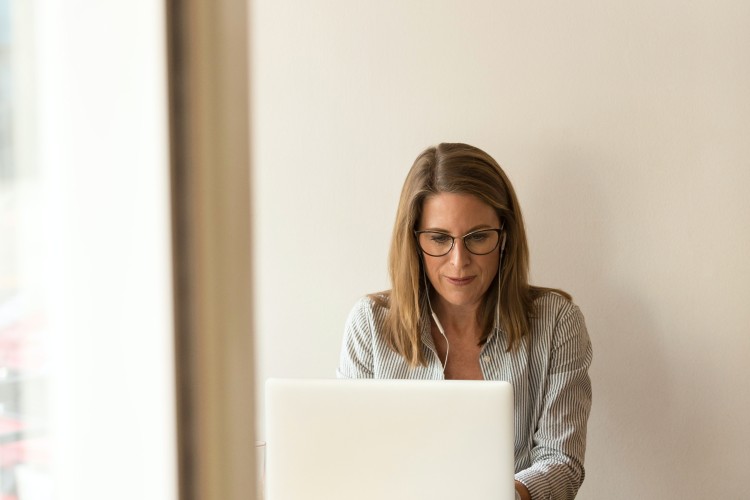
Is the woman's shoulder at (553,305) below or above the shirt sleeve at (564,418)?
above

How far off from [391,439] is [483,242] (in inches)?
27.8

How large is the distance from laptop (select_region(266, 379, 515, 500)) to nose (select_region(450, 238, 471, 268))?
1.94ft

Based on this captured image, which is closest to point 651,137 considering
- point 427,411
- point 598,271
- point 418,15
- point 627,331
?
point 598,271

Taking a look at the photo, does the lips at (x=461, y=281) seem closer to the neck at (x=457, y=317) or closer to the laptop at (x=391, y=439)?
the neck at (x=457, y=317)

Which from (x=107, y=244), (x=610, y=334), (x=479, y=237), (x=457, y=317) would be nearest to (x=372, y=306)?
(x=457, y=317)

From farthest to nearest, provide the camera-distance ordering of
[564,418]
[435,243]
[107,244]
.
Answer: [435,243]
[564,418]
[107,244]

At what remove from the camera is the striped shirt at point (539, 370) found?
174 centimetres

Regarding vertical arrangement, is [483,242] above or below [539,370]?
above

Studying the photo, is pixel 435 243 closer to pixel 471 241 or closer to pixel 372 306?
pixel 471 241

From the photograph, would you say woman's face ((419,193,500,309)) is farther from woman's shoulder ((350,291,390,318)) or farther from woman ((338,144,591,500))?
woman's shoulder ((350,291,390,318))

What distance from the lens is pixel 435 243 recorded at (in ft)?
6.13

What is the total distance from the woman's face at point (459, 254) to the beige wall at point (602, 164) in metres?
0.18

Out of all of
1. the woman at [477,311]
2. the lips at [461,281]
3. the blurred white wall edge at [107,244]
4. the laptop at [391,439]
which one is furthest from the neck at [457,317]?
the blurred white wall edge at [107,244]

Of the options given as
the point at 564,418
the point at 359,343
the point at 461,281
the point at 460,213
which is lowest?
the point at 564,418
